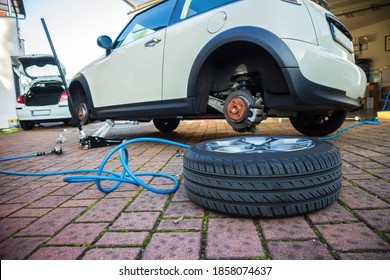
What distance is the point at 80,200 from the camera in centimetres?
152

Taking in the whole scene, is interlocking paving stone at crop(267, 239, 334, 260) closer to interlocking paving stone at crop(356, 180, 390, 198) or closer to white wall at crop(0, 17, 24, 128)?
interlocking paving stone at crop(356, 180, 390, 198)

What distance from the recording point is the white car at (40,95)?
7688 millimetres

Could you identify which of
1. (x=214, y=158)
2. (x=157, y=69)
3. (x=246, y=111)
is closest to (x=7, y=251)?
(x=214, y=158)

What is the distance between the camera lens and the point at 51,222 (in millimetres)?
1228

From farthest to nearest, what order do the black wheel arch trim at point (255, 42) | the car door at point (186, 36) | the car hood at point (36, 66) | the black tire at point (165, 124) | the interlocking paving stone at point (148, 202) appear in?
the car hood at point (36, 66) < the black tire at point (165, 124) < the car door at point (186, 36) < the black wheel arch trim at point (255, 42) < the interlocking paving stone at point (148, 202)

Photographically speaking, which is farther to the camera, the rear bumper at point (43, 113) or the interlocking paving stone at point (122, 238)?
the rear bumper at point (43, 113)

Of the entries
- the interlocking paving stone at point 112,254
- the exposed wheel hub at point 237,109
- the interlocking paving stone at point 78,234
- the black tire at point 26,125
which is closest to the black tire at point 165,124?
the exposed wheel hub at point 237,109

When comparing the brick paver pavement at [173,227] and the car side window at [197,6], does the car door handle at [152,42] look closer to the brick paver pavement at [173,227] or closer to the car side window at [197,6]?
the car side window at [197,6]

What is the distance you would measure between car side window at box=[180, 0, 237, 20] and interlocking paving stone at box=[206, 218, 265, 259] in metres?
1.96

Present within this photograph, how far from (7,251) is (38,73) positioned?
9281mm

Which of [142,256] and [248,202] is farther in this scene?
[248,202]

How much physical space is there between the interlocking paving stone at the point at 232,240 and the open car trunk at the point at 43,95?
861 centimetres

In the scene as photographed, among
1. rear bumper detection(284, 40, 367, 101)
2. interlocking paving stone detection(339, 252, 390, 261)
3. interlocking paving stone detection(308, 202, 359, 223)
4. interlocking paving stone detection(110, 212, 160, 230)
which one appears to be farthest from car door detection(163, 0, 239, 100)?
interlocking paving stone detection(339, 252, 390, 261)

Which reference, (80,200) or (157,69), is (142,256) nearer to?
(80,200)
